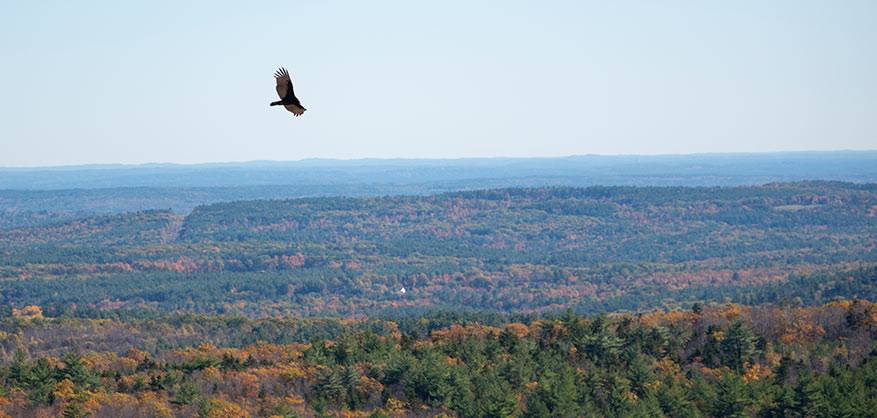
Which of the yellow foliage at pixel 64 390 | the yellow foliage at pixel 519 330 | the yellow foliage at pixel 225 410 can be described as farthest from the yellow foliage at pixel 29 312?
the yellow foliage at pixel 225 410

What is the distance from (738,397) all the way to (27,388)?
153ft

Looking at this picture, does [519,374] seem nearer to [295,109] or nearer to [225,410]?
[225,410]

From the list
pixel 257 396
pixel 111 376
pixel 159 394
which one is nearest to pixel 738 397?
pixel 257 396

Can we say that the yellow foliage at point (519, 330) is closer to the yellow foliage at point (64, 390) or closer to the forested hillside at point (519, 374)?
the forested hillside at point (519, 374)

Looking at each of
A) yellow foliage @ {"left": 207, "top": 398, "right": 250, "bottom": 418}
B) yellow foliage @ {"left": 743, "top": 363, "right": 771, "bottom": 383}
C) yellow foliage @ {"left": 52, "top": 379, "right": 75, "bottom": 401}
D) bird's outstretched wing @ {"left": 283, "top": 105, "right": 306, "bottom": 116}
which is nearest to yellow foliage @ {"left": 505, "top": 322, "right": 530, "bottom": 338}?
yellow foliage @ {"left": 743, "top": 363, "right": 771, "bottom": 383}

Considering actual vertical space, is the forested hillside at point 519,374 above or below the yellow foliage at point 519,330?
above

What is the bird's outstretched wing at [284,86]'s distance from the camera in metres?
34.6

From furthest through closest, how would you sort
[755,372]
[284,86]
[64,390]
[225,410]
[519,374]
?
[755,372]
[519,374]
[64,390]
[225,410]
[284,86]

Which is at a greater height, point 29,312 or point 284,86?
point 284,86

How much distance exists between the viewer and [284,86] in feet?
114

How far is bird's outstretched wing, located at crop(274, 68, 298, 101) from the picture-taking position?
34625 mm

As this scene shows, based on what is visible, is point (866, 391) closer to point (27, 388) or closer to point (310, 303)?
point (27, 388)

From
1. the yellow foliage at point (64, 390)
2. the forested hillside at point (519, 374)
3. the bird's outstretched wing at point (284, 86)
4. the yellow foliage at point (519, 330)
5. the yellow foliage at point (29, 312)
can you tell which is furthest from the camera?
the yellow foliage at point (29, 312)

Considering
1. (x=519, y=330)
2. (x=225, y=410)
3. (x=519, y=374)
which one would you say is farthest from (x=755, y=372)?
(x=225, y=410)
